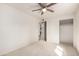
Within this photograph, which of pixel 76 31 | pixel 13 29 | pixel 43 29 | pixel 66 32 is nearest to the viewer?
pixel 66 32

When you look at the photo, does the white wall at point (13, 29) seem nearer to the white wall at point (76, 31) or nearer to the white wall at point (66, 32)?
the white wall at point (66, 32)

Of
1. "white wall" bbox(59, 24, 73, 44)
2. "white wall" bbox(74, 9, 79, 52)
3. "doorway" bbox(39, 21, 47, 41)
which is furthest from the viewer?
"white wall" bbox(74, 9, 79, 52)

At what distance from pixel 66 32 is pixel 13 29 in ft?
6.23

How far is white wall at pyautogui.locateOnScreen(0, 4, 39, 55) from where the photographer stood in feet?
8.07

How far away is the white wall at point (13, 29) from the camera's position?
246cm

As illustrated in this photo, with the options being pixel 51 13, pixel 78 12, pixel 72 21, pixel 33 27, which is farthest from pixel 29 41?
pixel 78 12

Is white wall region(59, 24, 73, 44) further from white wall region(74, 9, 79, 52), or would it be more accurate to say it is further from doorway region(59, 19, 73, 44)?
white wall region(74, 9, 79, 52)

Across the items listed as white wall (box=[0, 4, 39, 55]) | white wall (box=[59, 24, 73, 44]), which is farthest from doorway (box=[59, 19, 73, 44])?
white wall (box=[0, 4, 39, 55])

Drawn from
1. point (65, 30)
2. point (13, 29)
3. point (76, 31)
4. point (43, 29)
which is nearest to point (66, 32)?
point (65, 30)

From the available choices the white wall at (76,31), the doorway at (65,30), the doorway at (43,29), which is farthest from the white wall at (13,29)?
the white wall at (76,31)

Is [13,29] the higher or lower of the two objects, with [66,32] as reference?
higher

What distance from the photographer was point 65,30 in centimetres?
231

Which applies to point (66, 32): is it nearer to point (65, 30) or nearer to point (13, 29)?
point (65, 30)

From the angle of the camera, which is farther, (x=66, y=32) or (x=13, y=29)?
(x=13, y=29)
